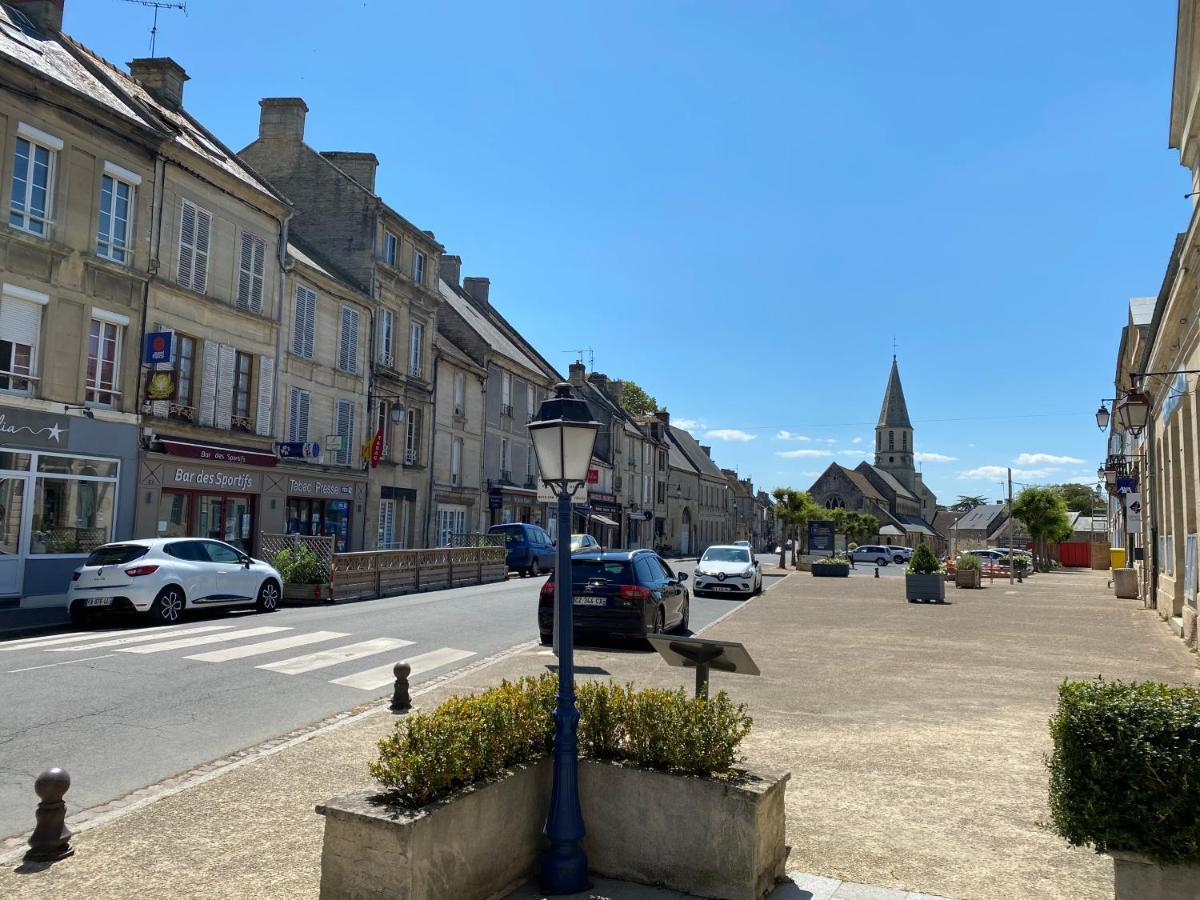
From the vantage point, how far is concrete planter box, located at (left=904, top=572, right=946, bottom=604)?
73.9 feet

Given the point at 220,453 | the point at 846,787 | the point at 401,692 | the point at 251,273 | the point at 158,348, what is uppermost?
the point at 251,273

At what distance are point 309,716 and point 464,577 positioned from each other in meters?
16.7

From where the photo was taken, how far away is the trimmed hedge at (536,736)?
3.99 meters

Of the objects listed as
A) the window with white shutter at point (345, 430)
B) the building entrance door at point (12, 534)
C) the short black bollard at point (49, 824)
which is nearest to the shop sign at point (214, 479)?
the building entrance door at point (12, 534)

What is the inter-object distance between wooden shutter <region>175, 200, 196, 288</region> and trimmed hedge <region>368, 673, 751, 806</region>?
1895 centimetres

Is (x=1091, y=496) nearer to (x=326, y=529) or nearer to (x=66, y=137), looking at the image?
(x=326, y=529)

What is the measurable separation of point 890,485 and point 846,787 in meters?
109

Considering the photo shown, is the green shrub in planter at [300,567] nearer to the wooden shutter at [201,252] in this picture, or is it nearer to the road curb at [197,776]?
the wooden shutter at [201,252]

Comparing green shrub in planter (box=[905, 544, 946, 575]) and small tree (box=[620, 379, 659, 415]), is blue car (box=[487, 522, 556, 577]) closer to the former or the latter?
green shrub in planter (box=[905, 544, 946, 575])

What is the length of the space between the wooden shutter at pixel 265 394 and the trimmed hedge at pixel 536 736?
20.3 m

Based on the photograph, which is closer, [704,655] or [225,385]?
[704,655]

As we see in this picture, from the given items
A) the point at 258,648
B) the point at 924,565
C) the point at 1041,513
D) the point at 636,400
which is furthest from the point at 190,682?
the point at 636,400

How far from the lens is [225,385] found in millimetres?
22109

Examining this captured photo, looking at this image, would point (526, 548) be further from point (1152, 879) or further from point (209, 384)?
point (1152, 879)
